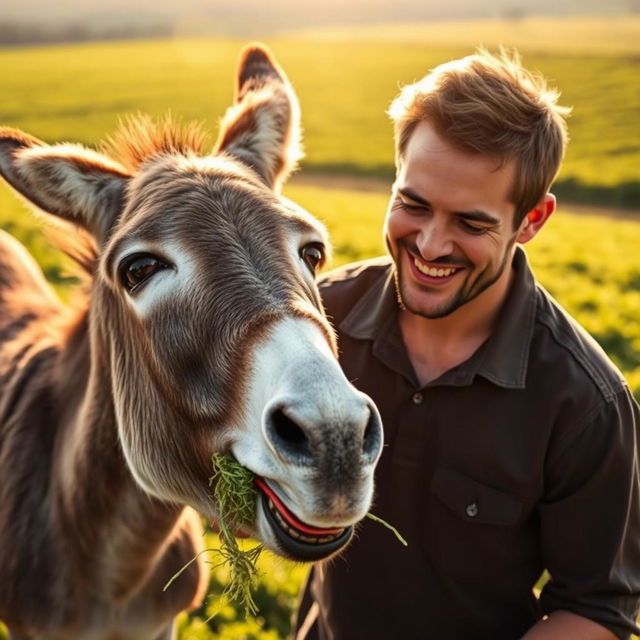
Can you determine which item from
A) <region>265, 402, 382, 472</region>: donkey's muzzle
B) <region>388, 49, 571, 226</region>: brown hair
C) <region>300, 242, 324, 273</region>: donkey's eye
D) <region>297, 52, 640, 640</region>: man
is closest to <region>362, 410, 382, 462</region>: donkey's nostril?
<region>265, 402, 382, 472</region>: donkey's muzzle

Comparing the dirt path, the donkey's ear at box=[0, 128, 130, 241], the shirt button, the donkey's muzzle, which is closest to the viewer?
the donkey's muzzle

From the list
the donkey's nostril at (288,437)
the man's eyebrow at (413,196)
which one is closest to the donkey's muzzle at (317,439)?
the donkey's nostril at (288,437)

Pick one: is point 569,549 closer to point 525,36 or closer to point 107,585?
point 107,585

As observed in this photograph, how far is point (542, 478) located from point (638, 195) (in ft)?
76.9

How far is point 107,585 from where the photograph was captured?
318cm

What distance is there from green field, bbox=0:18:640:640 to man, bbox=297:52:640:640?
71 centimetres

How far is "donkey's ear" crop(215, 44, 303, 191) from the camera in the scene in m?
3.14

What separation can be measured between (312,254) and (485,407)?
3.07ft

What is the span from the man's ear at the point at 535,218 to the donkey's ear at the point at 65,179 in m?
1.57

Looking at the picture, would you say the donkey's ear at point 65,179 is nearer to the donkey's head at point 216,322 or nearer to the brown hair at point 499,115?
the donkey's head at point 216,322

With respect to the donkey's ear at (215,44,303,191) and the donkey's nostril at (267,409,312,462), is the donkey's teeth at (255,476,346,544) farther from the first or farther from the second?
the donkey's ear at (215,44,303,191)

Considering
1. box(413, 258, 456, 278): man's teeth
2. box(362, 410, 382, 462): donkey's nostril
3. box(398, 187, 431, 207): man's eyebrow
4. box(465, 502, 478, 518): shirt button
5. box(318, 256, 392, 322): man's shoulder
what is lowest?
box(465, 502, 478, 518): shirt button

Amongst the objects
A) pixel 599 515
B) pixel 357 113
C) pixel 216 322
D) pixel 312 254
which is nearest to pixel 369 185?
pixel 357 113

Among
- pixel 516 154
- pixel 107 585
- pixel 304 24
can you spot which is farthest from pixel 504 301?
pixel 304 24
